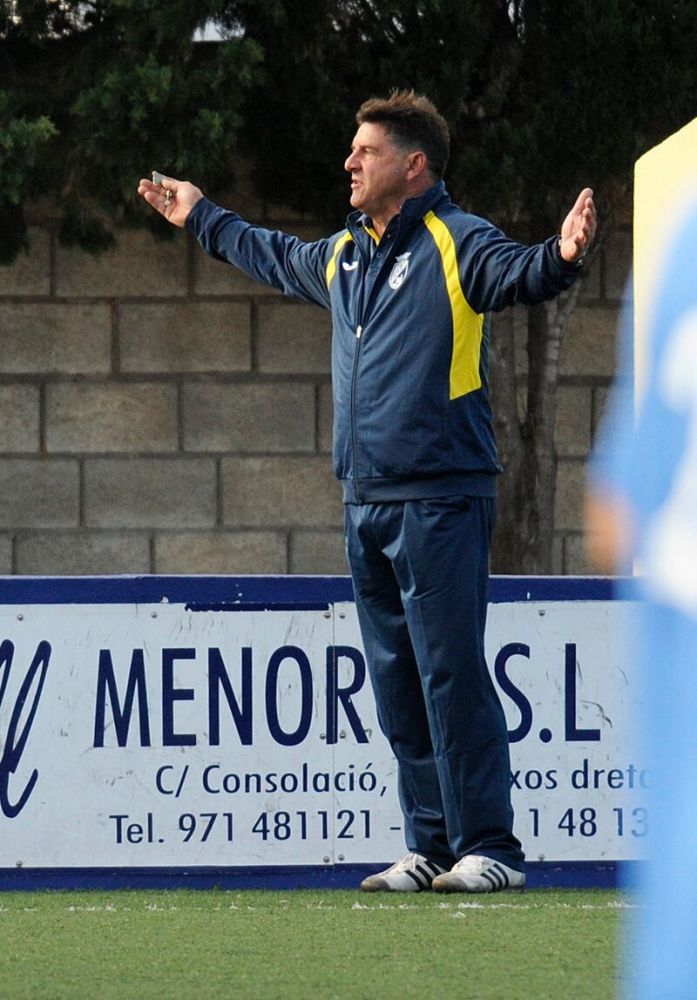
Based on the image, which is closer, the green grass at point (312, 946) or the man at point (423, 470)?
the green grass at point (312, 946)

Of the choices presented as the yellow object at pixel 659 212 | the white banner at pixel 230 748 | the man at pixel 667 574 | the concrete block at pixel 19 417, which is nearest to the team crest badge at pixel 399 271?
the white banner at pixel 230 748

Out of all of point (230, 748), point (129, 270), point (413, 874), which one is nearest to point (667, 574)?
point (413, 874)

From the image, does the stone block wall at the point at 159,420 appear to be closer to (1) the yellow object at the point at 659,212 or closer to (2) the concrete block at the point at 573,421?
(2) the concrete block at the point at 573,421

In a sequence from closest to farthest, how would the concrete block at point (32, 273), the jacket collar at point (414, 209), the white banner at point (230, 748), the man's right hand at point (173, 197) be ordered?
the jacket collar at point (414, 209) < the man's right hand at point (173, 197) < the white banner at point (230, 748) < the concrete block at point (32, 273)

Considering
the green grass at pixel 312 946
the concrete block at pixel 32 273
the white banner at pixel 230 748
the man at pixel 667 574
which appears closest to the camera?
the man at pixel 667 574

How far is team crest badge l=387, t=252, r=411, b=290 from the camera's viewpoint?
4332 millimetres

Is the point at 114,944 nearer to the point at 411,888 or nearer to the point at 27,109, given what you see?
the point at 411,888

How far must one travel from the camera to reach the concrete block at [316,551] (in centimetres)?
1034

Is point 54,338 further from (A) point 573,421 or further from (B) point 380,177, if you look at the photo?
(B) point 380,177

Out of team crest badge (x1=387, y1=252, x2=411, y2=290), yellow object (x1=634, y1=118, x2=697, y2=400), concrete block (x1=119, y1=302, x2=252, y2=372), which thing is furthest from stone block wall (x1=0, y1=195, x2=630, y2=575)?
yellow object (x1=634, y1=118, x2=697, y2=400)

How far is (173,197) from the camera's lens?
489cm

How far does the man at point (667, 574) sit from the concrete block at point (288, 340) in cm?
835

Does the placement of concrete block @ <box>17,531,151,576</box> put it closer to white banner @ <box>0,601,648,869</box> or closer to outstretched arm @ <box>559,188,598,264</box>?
white banner @ <box>0,601,648,869</box>

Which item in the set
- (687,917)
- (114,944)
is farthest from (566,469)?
(687,917)
